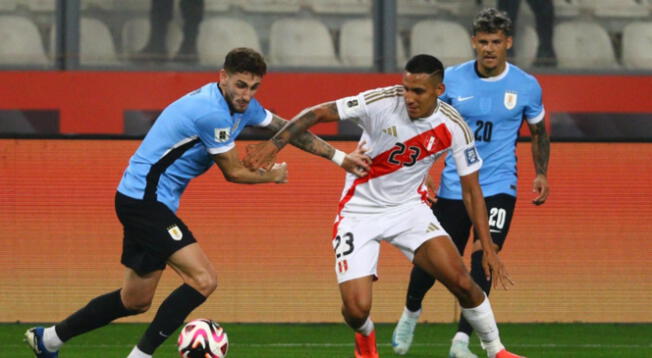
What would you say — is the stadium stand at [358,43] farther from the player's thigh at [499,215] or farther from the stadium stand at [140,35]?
the player's thigh at [499,215]

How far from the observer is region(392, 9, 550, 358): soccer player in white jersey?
812 centimetres

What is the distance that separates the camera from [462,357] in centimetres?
786

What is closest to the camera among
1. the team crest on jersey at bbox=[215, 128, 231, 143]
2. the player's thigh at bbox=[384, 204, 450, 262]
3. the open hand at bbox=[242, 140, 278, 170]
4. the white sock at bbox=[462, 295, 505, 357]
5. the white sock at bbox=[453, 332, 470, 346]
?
the open hand at bbox=[242, 140, 278, 170]

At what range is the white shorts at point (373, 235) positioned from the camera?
284 inches

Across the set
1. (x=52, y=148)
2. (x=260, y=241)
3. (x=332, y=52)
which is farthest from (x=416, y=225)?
(x=332, y=52)

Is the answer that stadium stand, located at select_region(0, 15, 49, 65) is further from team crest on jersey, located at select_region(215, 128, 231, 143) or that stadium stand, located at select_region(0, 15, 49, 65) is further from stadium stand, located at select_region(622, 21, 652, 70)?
stadium stand, located at select_region(622, 21, 652, 70)

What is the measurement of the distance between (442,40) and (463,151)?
465 cm

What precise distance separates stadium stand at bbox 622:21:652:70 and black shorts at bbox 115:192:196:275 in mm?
6158

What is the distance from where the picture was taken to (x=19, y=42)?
453 inches

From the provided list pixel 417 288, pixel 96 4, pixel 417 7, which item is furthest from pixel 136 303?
Answer: pixel 417 7

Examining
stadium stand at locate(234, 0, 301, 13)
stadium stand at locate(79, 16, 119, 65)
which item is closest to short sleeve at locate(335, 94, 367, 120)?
stadium stand at locate(234, 0, 301, 13)

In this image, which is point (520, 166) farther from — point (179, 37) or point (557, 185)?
point (179, 37)

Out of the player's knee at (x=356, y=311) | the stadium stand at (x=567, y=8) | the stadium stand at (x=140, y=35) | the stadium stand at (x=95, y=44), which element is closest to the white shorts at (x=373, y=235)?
the player's knee at (x=356, y=311)

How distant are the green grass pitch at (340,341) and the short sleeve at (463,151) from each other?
1.68 meters
